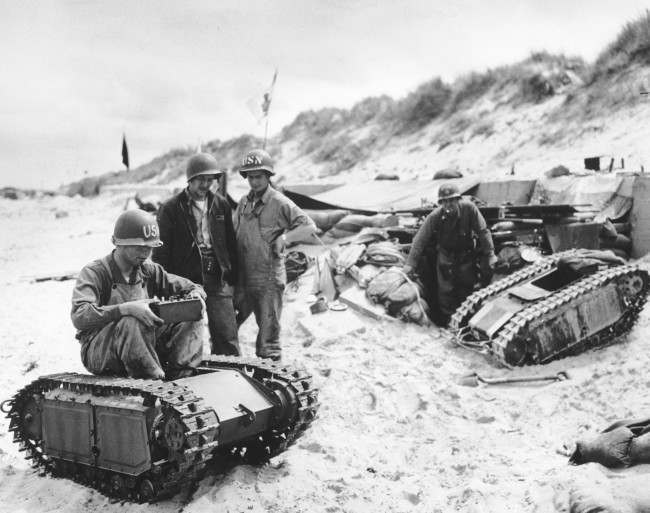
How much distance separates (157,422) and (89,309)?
846mm

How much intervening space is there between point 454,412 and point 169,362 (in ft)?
8.45

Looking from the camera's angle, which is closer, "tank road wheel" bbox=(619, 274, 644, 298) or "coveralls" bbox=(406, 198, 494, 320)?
"tank road wheel" bbox=(619, 274, 644, 298)

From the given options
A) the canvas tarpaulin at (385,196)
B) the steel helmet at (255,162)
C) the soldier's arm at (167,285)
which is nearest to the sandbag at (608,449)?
the soldier's arm at (167,285)

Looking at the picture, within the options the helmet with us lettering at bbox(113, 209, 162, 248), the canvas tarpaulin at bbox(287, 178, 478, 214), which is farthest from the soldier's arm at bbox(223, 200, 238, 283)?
the canvas tarpaulin at bbox(287, 178, 478, 214)

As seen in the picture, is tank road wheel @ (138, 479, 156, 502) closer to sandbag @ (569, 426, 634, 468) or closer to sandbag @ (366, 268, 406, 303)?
sandbag @ (569, 426, 634, 468)

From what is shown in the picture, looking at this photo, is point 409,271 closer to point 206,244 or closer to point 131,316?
point 206,244

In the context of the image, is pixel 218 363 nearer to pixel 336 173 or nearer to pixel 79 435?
pixel 79 435

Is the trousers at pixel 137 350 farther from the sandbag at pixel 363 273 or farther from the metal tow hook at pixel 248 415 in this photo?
the sandbag at pixel 363 273

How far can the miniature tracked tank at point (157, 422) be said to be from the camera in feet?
13.3

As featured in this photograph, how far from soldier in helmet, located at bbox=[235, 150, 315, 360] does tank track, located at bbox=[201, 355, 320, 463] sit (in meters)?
1.08

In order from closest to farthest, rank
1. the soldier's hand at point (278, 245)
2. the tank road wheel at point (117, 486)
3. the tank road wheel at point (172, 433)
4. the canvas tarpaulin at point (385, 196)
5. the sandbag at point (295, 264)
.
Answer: the tank road wheel at point (172, 433)
the tank road wheel at point (117, 486)
the soldier's hand at point (278, 245)
the sandbag at point (295, 264)
the canvas tarpaulin at point (385, 196)

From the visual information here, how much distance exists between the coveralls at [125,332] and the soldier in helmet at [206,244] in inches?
32.9

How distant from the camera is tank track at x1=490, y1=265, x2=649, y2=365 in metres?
6.98

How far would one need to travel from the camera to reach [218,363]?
Answer: 4.95 meters
